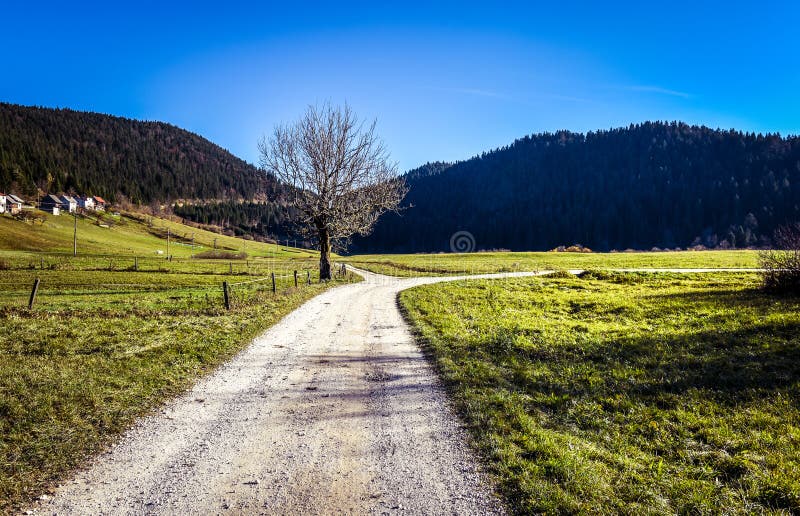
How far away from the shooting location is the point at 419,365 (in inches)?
404

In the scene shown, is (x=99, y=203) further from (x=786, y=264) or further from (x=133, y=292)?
(x=786, y=264)

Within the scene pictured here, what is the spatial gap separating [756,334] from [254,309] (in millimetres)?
Answer: 20296

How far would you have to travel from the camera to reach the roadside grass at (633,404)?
473 cm

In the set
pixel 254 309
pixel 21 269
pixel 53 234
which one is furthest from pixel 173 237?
pixel 254 309

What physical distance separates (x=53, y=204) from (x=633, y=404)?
186 metres

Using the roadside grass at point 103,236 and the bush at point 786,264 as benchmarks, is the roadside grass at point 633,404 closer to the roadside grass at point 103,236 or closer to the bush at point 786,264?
the bush at point 786,264

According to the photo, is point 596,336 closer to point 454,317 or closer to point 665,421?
point 454,317

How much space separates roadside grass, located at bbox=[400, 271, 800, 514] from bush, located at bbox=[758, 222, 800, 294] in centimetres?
303

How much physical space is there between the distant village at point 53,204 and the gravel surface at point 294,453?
147425 millimetres

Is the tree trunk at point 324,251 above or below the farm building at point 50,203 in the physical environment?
below

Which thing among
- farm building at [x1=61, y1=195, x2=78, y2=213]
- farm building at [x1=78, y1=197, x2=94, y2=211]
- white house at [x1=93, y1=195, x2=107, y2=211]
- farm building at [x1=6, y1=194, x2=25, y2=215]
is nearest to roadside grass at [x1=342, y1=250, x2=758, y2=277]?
farm building at [x1=6, y1=194, x2=25, y2=215]

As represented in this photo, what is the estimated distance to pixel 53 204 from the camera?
455ft

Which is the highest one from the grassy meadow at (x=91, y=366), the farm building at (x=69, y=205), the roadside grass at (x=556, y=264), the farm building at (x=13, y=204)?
the farm building at (x=69, y=205)

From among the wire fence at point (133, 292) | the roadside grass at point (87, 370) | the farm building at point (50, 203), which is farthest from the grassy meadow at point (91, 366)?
the farm building at point (50, 203)
